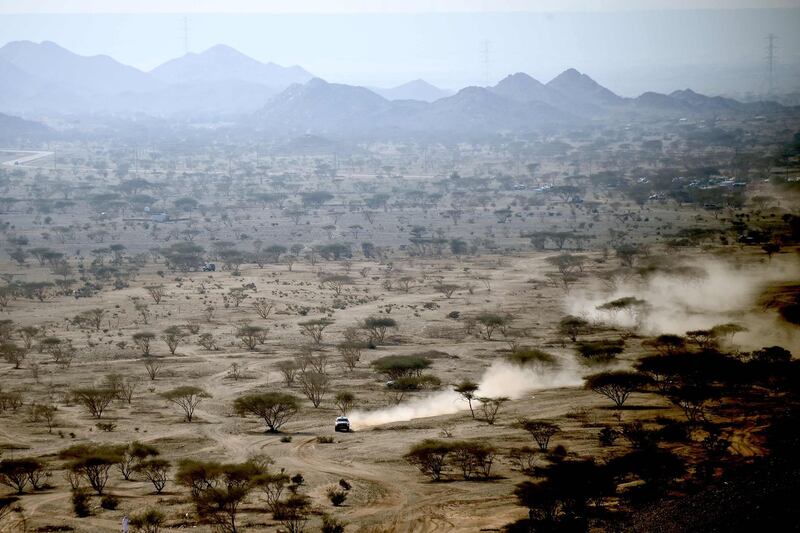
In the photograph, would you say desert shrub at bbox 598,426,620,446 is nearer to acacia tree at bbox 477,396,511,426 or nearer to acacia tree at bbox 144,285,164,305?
acacia tree at bbox 477,396,511,426

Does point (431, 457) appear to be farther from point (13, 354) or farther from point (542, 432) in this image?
point (13, 354)

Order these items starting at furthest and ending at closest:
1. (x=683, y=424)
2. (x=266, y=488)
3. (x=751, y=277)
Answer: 1. (x=751, y=277)
2. (x=683, y=424)
3. (x=266, y=488)

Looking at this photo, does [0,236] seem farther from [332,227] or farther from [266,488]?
[266,488]

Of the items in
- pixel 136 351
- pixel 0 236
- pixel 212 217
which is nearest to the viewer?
pixel 136 351

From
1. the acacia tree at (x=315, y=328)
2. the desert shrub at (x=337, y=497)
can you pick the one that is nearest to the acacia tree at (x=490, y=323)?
the acacia tree at (x=315, y=328)

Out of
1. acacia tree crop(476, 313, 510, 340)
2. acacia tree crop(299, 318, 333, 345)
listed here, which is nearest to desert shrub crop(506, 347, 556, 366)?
acacia tree crop(476, 313, 510, 340)

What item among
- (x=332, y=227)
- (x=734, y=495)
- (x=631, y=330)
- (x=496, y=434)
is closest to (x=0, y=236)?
(x=332, y=227)
